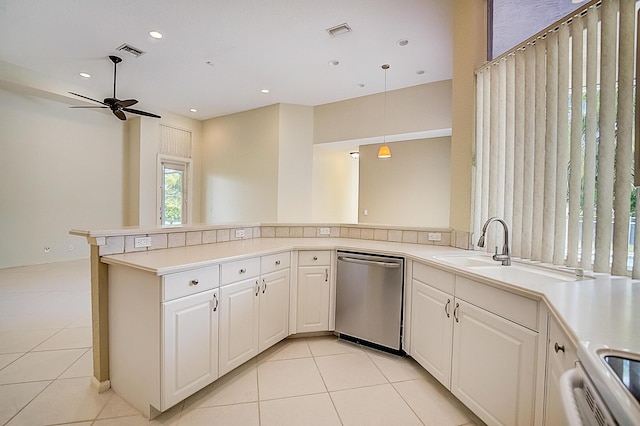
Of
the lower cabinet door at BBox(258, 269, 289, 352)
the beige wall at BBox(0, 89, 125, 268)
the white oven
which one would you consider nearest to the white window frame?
the beige wall at BBox(0, 89, 125, 268)

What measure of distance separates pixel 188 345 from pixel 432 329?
5.29ft

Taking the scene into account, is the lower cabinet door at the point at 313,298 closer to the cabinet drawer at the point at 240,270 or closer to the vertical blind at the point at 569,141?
the cabinet drawer at the point at 240,270

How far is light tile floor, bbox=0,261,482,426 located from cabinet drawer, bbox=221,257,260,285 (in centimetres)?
74

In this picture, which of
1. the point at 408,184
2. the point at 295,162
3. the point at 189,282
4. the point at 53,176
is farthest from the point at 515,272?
the point at 53,176

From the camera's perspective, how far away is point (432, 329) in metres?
1.94

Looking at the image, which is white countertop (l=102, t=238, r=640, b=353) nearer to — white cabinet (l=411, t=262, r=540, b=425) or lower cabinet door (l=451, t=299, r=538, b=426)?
white cabinet (l=411, t=262, r=540, b=425)

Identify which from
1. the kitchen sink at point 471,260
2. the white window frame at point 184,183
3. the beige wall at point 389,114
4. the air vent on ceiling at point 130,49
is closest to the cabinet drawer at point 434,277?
the kitchen sink at point 471,260

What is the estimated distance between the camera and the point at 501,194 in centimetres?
212

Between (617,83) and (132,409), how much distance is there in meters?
3.29

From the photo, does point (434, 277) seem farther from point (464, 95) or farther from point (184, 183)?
point (184, 183)

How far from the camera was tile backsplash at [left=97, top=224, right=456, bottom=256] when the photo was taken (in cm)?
188

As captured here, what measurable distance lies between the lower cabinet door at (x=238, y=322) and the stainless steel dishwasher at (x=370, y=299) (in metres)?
0.80

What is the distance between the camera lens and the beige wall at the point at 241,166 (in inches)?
226

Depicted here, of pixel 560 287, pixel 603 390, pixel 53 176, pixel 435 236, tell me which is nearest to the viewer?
pixel 603 390
